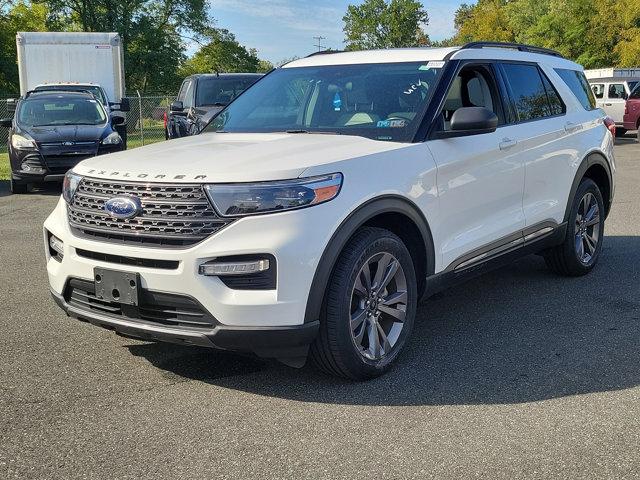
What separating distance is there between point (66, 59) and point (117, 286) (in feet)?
57.2

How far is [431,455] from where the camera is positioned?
3.14 m

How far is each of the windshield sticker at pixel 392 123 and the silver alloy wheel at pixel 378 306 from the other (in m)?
0.87

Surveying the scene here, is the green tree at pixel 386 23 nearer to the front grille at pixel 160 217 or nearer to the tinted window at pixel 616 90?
the tinted window at pixel 616 90

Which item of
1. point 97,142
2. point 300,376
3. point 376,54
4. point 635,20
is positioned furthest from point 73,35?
point 635,20

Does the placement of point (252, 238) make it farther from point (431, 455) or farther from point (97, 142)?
point (97, 142)

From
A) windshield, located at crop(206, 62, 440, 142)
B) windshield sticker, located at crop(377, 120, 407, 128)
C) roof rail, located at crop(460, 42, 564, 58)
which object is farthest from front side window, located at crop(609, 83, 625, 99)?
windshield sticker, located at crop(377, 120, 407, 128)

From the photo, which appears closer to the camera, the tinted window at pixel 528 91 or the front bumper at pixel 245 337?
the front bumper at pixel 245 337

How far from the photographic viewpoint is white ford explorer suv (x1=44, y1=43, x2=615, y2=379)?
135 inches

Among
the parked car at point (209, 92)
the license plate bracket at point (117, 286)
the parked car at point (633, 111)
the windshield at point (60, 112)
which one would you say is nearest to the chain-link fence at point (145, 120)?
the parked car at point (209, 92)

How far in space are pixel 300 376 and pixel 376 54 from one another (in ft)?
7.51

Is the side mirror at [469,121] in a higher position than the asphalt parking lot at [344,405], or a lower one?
higher

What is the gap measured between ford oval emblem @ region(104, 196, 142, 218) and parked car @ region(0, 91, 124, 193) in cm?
867

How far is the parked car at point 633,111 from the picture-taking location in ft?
74.4

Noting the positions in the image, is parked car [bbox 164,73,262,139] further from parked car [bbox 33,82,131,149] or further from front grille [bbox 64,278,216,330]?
front grille [bbox 64,278,216,330]
